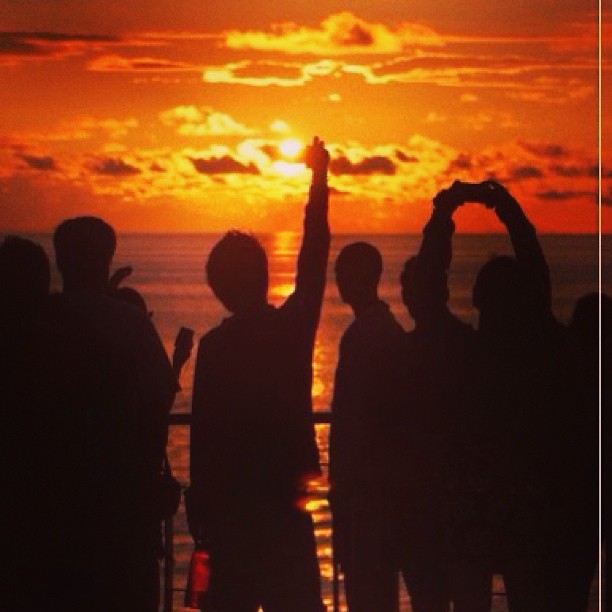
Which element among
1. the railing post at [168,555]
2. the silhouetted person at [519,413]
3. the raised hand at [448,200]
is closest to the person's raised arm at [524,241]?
the silhouetted person at [519,413]

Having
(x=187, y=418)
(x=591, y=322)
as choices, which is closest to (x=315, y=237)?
(x=591, y=322)

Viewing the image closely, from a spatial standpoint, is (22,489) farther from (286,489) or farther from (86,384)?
(286,489)

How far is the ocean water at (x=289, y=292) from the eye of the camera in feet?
97.5

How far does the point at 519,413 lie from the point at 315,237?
0.58 metres

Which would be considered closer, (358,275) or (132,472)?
(132,472)

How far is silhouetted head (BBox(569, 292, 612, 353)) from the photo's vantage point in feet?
10.5

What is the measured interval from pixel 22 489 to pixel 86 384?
0.25 meters

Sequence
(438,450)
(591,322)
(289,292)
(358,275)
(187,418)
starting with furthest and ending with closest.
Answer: (289,292) → (187,418) → (358,275) → (591,322) → (438,450)

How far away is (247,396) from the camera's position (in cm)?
308

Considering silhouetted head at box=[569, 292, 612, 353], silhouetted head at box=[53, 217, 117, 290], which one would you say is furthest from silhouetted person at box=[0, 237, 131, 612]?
silhouetted head at box=[569, 292, 612, 353]

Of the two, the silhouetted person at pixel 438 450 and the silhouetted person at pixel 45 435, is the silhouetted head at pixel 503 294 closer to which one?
the silhouetted person at pixel 438 450

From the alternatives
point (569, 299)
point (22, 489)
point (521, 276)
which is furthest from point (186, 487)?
point (569, 299)

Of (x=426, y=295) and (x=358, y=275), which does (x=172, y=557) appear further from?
(x=426, y=295)

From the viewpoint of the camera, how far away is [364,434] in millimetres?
3266
